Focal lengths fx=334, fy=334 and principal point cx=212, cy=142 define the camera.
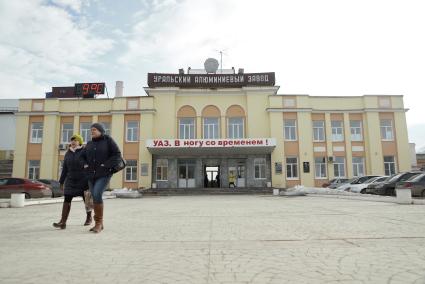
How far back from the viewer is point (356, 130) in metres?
32.2

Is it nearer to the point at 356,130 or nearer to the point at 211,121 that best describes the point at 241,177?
the point at 211,121

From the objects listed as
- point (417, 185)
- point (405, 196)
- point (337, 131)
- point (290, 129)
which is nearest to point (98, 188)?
point (405, 196)

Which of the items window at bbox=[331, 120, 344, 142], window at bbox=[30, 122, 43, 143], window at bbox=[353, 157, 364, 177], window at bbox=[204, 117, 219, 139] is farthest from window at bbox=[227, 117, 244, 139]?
window at bbox=[30, 122, 43, 143]

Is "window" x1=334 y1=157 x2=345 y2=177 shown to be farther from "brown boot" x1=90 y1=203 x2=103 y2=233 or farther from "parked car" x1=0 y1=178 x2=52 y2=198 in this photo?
"brown boot" x1=90 y1=203 x2=103 y2=233

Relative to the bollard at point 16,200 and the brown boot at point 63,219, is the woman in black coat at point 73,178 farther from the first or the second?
the bollard at point 16,200

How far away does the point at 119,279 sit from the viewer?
263cm

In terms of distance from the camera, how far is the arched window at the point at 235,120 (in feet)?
106

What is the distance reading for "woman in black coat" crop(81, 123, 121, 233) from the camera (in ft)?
17.4

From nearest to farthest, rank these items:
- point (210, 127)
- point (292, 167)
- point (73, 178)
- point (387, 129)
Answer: point (73, 178) → point (292, 167) → point (387, 129) → point (210, 127)

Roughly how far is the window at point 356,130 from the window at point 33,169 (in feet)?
98.8

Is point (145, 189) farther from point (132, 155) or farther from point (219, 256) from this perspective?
point (219, 256)

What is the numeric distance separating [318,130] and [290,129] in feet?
9.25

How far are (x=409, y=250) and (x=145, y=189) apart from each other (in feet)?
87.1

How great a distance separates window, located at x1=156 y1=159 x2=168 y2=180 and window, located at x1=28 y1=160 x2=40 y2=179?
11326 millimetres
